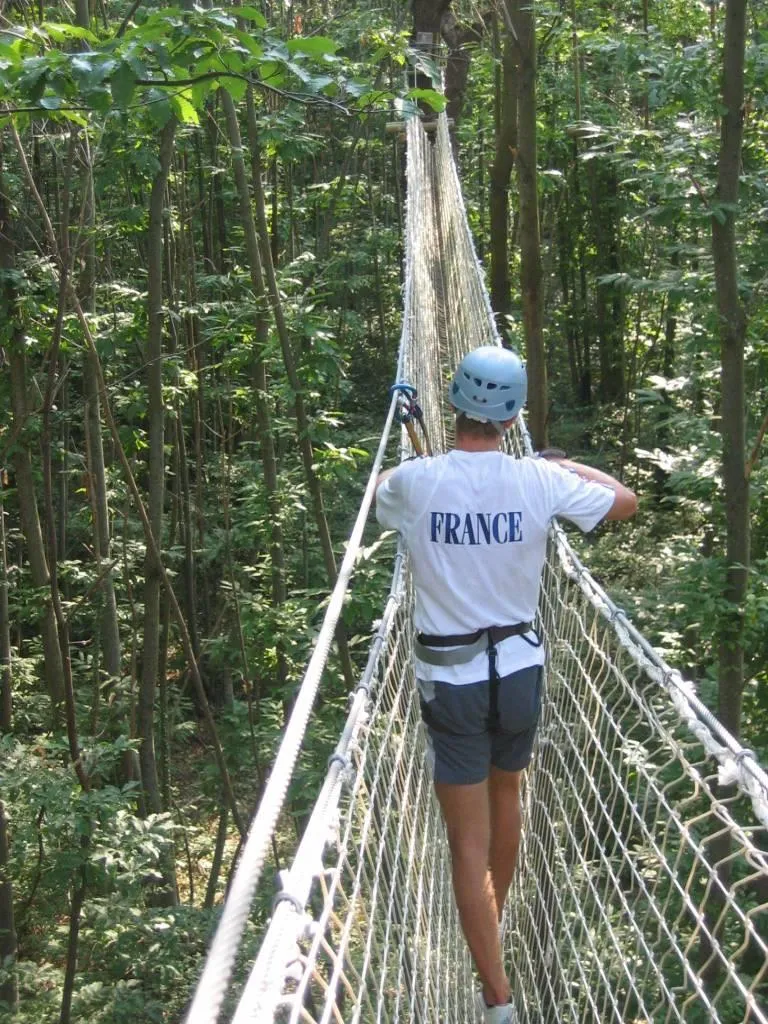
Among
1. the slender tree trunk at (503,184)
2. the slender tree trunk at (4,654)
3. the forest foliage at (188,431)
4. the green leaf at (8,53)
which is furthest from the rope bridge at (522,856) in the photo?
the slender tree trunk at (503,184)

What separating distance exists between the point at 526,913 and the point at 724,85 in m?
1.83

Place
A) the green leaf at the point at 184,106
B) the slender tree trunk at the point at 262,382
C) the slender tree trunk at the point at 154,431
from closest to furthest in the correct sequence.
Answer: the green leaf at the point at 184,106
the slender tree trunk at the point at 154,431
the slender tree trunk at the point at 262,382

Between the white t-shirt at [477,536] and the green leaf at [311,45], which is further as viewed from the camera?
the green leaf at [311,45]

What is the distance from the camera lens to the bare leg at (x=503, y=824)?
1472 mm

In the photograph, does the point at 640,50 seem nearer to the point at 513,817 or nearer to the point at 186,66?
the point at 186,66

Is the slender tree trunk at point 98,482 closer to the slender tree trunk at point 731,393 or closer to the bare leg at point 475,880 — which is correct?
the slender tree trunk at point 731,393

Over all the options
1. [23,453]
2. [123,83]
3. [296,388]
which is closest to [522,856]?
[123,83]

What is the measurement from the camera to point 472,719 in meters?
1.37

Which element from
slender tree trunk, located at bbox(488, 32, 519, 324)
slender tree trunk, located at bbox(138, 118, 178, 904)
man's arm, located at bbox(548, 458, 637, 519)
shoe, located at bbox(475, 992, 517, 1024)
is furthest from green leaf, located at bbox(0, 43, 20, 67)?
slender tree trunk, located at bbox(488, 32, 519, 324)

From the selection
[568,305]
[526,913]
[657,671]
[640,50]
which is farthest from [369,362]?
[657,671]

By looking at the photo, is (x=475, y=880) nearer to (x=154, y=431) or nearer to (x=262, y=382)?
(x=154, y=431)

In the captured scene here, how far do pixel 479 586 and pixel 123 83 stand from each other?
2.66 feet

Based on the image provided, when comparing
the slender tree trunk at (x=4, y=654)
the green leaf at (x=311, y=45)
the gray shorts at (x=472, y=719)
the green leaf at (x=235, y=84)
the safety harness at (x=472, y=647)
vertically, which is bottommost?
the slender tree trunk at (x=4, y=654)

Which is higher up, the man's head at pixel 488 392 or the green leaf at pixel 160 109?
the green leaf at pixel 160 109
